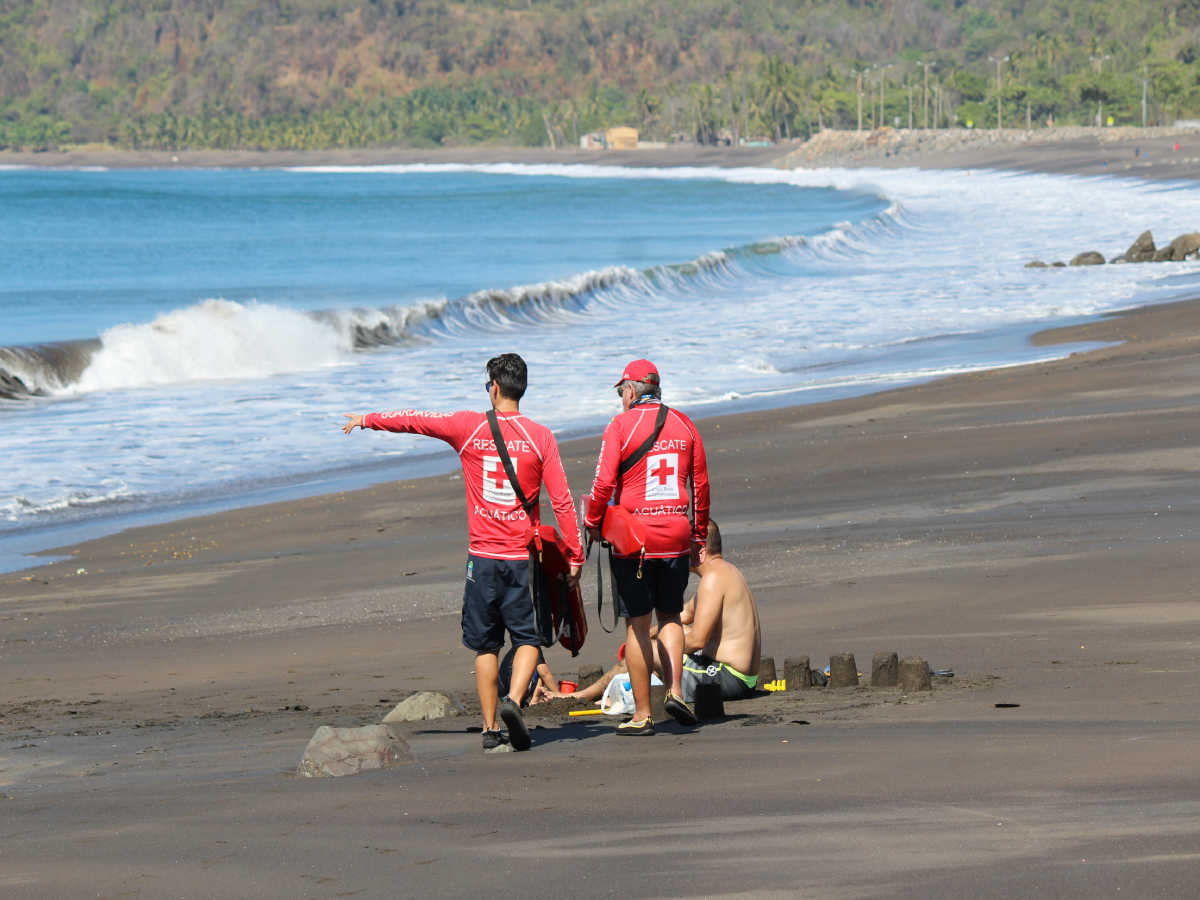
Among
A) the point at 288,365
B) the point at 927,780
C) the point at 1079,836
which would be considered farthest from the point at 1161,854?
the point at 288,365

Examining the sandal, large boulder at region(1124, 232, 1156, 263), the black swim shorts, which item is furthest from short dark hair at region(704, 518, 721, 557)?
large boulder at region(1124, 232, 1156, 263)

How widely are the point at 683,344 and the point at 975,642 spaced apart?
20.9 metres

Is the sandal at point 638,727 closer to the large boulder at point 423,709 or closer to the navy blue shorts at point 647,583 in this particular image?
the navy blue shorts at point 647,583

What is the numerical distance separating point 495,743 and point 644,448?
→ 4.42 ft

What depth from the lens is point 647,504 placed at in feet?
22.4

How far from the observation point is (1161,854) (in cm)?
420

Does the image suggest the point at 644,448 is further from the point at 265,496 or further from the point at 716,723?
the point at 265,496

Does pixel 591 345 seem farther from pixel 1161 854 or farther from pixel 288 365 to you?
pixel 1161 854

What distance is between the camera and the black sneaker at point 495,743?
6441 millimetres

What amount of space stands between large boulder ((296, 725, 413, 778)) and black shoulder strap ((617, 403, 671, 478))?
147cm

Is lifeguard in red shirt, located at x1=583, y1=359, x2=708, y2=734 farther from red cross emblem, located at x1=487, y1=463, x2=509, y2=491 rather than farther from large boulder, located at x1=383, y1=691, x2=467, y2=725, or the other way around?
large boulder, located at x1=383, y1=691, x2=467, y2=725

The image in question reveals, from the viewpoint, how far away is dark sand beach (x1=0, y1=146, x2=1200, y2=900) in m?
4.52

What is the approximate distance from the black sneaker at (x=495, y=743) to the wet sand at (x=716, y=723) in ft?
0.19

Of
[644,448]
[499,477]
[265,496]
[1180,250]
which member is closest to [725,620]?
[644,448]
